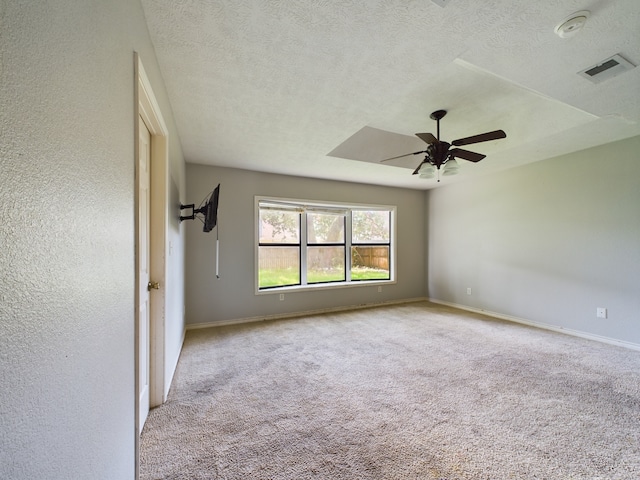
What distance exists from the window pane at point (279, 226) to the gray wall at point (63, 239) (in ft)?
11.2

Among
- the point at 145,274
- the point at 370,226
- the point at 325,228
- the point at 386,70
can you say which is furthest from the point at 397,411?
the point at 370,226

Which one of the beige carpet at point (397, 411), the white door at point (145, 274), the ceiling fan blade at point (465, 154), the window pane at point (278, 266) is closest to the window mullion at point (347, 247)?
the window pane at point (278, 266)

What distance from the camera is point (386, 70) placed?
1844 millimetres

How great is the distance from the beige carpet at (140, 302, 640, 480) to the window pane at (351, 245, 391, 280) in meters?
2.01

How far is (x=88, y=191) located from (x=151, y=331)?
5.44 feet

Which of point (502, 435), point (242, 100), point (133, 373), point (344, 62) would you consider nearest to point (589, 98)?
point (344, 62)

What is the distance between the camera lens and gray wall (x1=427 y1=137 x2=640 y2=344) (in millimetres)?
3271

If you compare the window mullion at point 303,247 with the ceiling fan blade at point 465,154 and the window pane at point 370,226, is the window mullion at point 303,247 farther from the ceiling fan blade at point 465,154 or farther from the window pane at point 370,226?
the ceiling fan blade at point 465,154

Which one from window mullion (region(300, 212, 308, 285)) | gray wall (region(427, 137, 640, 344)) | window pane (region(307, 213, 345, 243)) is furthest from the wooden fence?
gray wall (region(427, 137, 640, 344))

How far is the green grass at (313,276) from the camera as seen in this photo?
4.55 meters

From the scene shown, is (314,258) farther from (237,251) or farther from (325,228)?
(237,251)

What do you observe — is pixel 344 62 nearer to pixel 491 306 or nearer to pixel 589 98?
pixel 589 98

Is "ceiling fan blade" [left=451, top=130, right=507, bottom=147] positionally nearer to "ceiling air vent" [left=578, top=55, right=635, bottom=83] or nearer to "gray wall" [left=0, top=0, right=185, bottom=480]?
"ceiling air vent" [left=578, top=55, right=635, bottom=83]

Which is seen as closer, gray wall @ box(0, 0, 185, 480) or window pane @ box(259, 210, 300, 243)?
gray wall @ box(0, 0, 185, 480)
